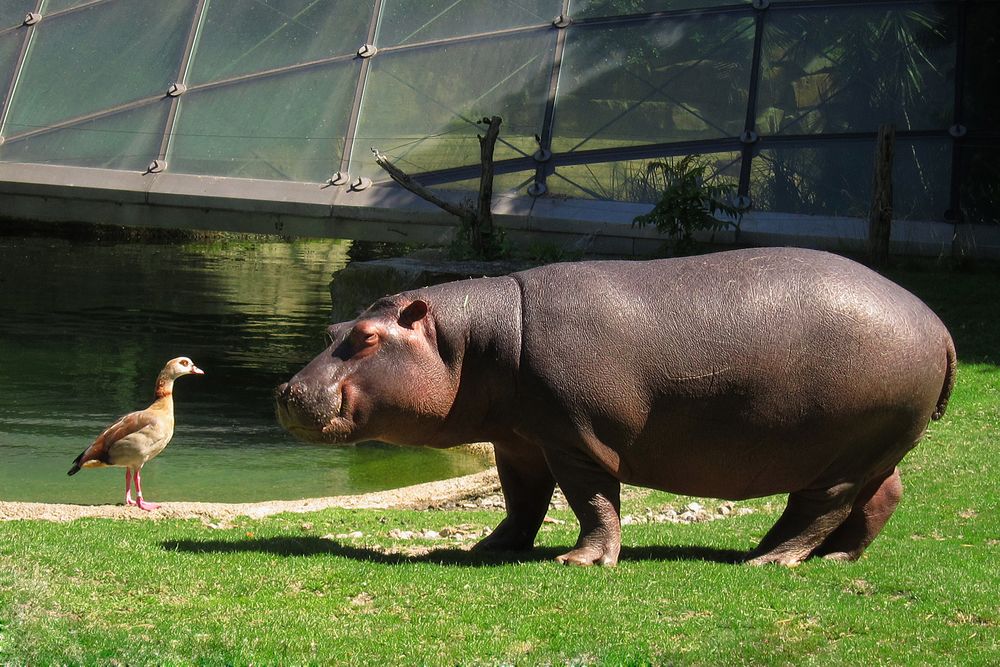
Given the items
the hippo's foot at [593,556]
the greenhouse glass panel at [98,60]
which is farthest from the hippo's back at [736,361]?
the greenhouse glass panel at [98,60]

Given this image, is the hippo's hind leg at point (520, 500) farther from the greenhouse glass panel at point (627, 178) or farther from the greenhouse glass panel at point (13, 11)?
the greenhouse glass panel at point (13, 11)

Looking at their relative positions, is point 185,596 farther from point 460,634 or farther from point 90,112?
point 90,112

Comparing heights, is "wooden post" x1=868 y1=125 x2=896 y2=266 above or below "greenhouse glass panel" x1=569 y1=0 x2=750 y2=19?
below

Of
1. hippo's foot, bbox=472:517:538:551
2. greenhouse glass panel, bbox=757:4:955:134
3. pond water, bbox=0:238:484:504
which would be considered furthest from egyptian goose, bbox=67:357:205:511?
greenhouse glass panel, bbox=757:4:955:134

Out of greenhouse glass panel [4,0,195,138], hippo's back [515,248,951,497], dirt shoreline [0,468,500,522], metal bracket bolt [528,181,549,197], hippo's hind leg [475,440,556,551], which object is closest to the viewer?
hippo's back [515,248,951,497]

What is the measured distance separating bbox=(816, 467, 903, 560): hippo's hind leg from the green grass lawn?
0.43 feet

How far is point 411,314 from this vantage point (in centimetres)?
709

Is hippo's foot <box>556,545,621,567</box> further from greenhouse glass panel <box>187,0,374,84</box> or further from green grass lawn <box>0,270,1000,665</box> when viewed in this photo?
greenhouse glass panel <box>187,0,374,84</box>

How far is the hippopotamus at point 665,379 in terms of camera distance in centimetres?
677

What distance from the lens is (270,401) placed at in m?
16.4

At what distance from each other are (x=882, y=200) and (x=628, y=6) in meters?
5.49

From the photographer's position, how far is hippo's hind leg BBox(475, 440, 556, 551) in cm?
771

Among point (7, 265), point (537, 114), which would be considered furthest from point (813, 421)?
point (7, 265)

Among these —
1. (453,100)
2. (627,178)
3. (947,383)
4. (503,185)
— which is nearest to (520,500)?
(947,383)
